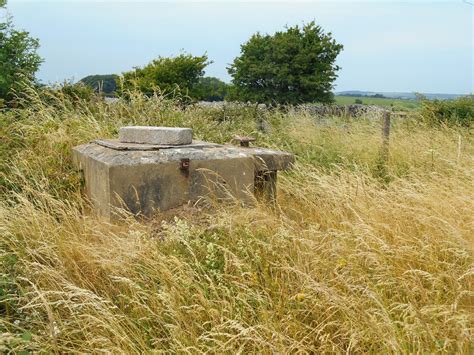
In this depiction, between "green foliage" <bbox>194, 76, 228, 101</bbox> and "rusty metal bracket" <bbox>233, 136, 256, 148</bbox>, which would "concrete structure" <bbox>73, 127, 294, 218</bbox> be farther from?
"green foliage" <bbox>194, 76, 228, 101</bbox>

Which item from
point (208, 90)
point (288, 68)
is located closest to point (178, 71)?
point (208, 90)

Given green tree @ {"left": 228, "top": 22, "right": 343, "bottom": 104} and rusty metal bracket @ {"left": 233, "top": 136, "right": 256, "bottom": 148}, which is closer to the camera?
rusty metal bracket @ {"left": 233, "top": 136, "right": 256, "bottom": 148}

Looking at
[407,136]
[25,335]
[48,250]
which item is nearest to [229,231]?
[48,250]

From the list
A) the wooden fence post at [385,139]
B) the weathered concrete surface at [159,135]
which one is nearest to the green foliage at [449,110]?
the wooden fence post at [385,139]

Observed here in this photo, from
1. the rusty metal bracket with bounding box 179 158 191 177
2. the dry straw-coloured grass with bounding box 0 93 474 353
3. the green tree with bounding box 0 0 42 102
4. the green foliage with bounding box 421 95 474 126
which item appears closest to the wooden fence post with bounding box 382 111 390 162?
the dry straw-coloured grass with bounding box 0 93 474 353

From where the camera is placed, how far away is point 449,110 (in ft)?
35.6

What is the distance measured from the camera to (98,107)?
23.7 feet

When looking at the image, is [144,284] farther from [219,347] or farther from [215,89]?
[215,89]

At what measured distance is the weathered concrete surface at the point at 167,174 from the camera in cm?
361

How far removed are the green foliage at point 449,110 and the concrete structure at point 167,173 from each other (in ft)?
23.9

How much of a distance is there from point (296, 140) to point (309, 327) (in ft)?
18.9

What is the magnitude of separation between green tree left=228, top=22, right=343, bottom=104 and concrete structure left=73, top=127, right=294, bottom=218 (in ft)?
62.8

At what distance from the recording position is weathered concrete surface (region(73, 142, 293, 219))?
11.8 ft

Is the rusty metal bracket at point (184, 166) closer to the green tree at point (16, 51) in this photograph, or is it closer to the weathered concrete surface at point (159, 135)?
the weathered concrete surface at point (159, 135)
